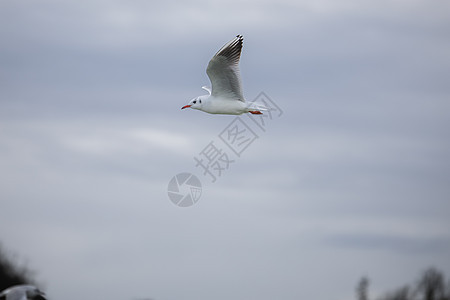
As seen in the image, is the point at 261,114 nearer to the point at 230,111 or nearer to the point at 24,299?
the point at 230,111

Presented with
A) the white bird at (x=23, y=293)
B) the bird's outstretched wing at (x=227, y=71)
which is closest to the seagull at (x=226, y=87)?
the bird's outstretched wing at (x=227, y=71)

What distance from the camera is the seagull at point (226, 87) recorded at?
66.8 feet

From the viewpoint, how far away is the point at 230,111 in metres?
21.3

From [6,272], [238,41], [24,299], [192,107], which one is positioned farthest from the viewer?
[6,272]

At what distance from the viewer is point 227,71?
20.6 m

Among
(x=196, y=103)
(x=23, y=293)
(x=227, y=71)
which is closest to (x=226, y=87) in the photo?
(x=227, y=71)

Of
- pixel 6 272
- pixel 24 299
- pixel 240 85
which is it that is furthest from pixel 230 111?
pixel 6 272

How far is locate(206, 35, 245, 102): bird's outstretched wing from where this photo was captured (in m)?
20.4

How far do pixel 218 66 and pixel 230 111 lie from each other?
1.27 metres

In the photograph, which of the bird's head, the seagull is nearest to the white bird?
the seagull

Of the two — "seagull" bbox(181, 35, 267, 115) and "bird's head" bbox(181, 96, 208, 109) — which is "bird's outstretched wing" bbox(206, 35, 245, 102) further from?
"bird's head" bbox(181, 96, 208, 109)

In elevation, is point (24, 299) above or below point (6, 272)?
below

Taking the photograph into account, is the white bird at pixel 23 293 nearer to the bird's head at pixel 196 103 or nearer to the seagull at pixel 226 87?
the seagull at pixel 226 87

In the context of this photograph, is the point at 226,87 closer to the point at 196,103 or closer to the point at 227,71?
the point at 227,71
